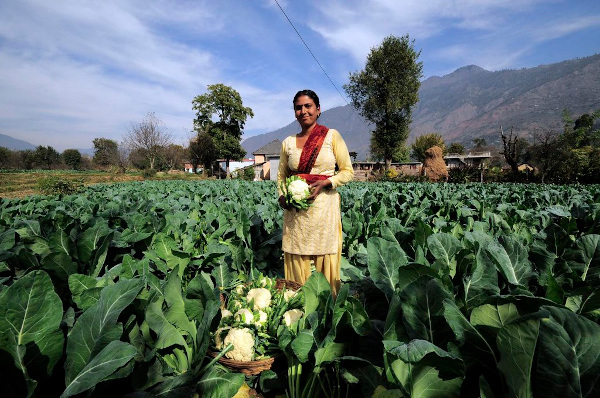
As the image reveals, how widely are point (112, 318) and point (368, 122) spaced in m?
44.1

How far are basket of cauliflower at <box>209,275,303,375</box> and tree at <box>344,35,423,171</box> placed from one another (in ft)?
133

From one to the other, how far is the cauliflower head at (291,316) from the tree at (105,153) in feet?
278

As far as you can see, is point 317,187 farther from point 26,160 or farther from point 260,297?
point 26,160

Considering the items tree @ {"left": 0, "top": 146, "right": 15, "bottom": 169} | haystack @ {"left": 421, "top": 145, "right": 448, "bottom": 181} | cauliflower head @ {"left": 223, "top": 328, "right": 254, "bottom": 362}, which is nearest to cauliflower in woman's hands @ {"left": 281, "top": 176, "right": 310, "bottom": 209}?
cauliflower head @ {"left": 223, "top": 328, "right": 254, "bottom": 362}

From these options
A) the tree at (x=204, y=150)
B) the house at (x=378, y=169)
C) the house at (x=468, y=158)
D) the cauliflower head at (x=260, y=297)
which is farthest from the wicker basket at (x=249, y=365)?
the tree at (x=204, y=150)

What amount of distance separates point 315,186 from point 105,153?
102m

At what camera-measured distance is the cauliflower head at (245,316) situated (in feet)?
6.95

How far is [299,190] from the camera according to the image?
2.86 m

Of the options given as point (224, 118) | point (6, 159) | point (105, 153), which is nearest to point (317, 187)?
point (224, 118)

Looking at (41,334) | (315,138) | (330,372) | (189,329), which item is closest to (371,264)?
(330,372)

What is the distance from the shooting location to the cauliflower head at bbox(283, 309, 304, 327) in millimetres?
2134

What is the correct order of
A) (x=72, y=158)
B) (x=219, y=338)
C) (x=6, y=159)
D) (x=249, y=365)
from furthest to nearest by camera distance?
(x=72, y=158) → (x=6, y=159) → (x=219, y=338) → (x=249, y=365)

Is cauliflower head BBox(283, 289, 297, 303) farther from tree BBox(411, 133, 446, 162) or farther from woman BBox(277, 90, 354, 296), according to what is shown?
tree BBox(411, 133, 446, 162)

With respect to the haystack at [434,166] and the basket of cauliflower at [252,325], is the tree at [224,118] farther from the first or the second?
the basket of cauliflower at [252,325]
